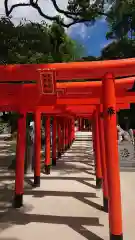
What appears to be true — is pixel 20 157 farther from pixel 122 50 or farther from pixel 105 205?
pixel 122 50

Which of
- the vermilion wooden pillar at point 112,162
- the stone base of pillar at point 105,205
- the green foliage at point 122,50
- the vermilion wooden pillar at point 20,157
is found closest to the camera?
the vermilion wooden pillar at point 112,162

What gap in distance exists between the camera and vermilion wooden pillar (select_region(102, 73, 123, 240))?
4570 mm

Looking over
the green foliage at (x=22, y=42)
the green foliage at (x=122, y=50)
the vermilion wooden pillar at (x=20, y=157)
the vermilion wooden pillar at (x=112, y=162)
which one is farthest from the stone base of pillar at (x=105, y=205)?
the green foliage at (x=122, y=50)

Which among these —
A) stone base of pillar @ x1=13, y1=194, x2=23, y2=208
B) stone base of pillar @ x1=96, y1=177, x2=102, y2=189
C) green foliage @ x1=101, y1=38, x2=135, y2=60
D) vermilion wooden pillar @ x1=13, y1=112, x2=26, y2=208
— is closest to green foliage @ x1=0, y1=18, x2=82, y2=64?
vermilion wooden pillar @ x1=13, y1=112, x2=26, y2=208

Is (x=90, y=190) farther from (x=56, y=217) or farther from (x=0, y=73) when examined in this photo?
(x=0, y=73)

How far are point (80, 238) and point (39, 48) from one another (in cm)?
367

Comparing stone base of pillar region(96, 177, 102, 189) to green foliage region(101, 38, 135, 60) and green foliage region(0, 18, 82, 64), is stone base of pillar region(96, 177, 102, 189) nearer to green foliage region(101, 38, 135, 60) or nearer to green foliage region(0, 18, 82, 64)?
green foliage region(0, 18, 82, 64)

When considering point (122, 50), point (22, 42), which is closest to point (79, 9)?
point (22, 42)

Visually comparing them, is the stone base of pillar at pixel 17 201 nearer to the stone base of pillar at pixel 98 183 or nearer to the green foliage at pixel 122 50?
the stone base of pillar at pixel 98 183

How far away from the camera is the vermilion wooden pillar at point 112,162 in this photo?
4.57m

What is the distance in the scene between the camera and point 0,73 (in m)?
4.68

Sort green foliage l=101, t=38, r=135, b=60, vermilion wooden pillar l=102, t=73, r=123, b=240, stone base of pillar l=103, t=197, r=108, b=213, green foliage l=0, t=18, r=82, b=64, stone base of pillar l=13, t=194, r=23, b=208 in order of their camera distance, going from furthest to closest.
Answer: green foliage l=101, t=38, r=135, b=60 < stone base of pillar l=13, t=194, r=23, b=208 < stone base of pillar l=103, t=197, r=108, b=213 < green foliage l=0, t=18, r=82, b=64 < vermilion wooden pillar l=102, t=73, r=123, b=240

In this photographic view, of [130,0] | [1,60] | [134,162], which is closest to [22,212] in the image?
[1,60]

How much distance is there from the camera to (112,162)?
4613mm
